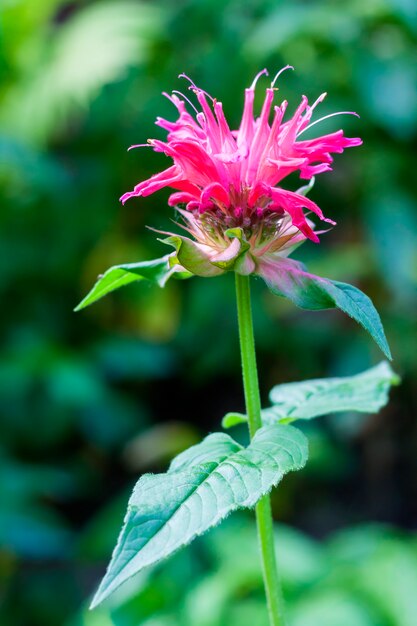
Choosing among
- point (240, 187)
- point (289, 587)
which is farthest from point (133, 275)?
point (289, 587)

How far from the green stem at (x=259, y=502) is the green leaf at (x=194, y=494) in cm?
3

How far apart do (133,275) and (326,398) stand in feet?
0.61

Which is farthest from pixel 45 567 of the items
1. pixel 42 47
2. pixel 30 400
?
pixel 42 47

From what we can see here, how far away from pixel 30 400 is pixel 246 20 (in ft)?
4.69

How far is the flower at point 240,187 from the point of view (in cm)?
47

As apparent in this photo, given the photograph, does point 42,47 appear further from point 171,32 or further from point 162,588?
point 162,588

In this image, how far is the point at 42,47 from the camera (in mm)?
2826

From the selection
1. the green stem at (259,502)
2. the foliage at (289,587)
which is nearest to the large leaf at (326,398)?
the green stem at (259,502)

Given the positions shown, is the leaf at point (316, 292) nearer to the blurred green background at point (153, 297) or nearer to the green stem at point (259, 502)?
the green stem at point (259, 502)

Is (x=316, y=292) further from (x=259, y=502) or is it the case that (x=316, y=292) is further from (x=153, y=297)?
(x=153, y=297)

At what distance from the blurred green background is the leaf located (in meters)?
1.18

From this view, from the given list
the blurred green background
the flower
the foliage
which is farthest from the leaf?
the blurred green background

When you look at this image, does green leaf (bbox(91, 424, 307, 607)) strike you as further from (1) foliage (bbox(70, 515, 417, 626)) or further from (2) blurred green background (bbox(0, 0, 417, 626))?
(2) blurred green background (bbox(0, 0, 417, 626))

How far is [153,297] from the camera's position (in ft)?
7.48
